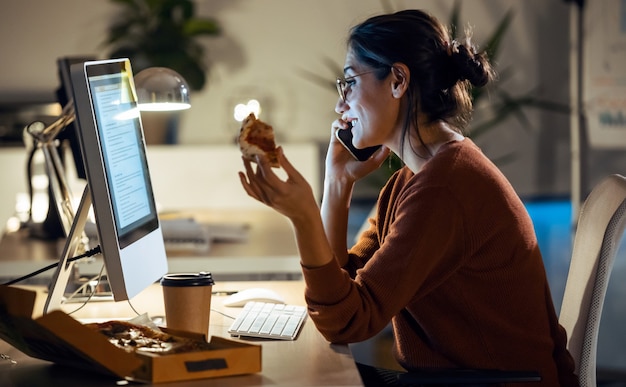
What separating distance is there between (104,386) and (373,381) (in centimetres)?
65

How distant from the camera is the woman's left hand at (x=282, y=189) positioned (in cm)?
148

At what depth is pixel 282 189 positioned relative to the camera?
1.48 metres

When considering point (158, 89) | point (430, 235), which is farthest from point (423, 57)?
point (158, 89)

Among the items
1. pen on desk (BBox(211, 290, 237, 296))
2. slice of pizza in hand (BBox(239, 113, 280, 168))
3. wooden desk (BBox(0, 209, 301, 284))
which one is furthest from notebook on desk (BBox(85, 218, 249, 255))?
slice of pizza in hand (BBox(239, 113, 280, 168))

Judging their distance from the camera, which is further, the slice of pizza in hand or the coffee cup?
the coffee cup

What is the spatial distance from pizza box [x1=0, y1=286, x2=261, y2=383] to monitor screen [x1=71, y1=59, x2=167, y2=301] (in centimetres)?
23

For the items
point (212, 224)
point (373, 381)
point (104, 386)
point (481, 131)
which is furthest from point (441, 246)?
point (481, 131)

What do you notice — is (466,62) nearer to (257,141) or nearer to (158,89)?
(257,141)

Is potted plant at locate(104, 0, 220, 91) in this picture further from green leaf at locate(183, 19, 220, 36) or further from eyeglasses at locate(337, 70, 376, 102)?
eyeglasses at locate(337, 70, 376, 102)

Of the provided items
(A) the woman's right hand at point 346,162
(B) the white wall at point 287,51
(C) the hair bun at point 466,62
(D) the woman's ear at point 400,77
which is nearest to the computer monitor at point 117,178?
(A) the woman's right hand at point 346,162

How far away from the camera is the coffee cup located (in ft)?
5.65

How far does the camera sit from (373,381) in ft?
6.17

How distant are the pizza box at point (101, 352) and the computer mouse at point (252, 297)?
639 mm

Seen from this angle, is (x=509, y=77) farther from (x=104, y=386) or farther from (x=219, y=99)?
(x=104, y=386)
